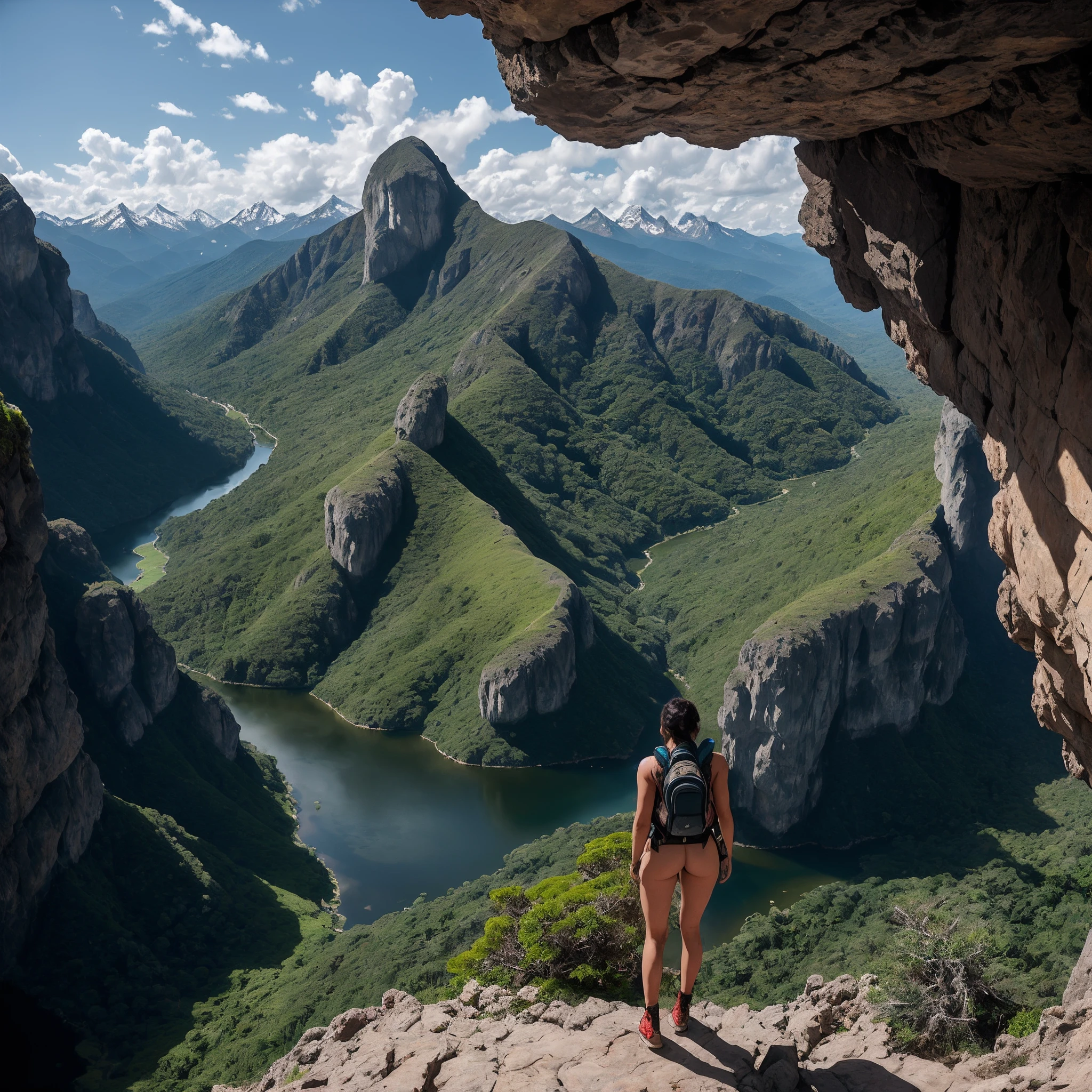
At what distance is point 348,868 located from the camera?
7650cm

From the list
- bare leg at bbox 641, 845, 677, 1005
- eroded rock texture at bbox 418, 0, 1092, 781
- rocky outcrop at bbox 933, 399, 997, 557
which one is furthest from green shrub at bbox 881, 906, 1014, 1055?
rocky outcrop at bbox 933, 399, 997, 557

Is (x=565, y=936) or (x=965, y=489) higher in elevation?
(x=565, y=936)

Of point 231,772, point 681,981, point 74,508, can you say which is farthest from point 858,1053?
point 74,508

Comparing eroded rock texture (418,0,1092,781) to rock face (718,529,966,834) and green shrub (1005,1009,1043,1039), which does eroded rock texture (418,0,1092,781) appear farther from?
rock face (718,529,966,834)

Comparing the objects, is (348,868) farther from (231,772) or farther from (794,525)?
(794,525)

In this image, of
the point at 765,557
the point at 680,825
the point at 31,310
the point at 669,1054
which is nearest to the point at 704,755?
the point at 680,825

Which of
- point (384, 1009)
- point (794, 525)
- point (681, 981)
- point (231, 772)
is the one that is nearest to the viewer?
point (681, 981)

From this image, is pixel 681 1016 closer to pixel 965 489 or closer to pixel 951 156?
pixel 951 156

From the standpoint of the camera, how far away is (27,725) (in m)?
49.4

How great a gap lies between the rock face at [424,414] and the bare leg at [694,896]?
128 meters

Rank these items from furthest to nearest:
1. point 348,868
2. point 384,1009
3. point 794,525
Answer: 1. point 794,525
2. point 348,868
3. point 384,1009

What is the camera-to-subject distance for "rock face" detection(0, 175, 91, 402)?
554 feet

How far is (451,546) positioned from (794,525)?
187 ft

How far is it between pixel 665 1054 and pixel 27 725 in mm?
49857
